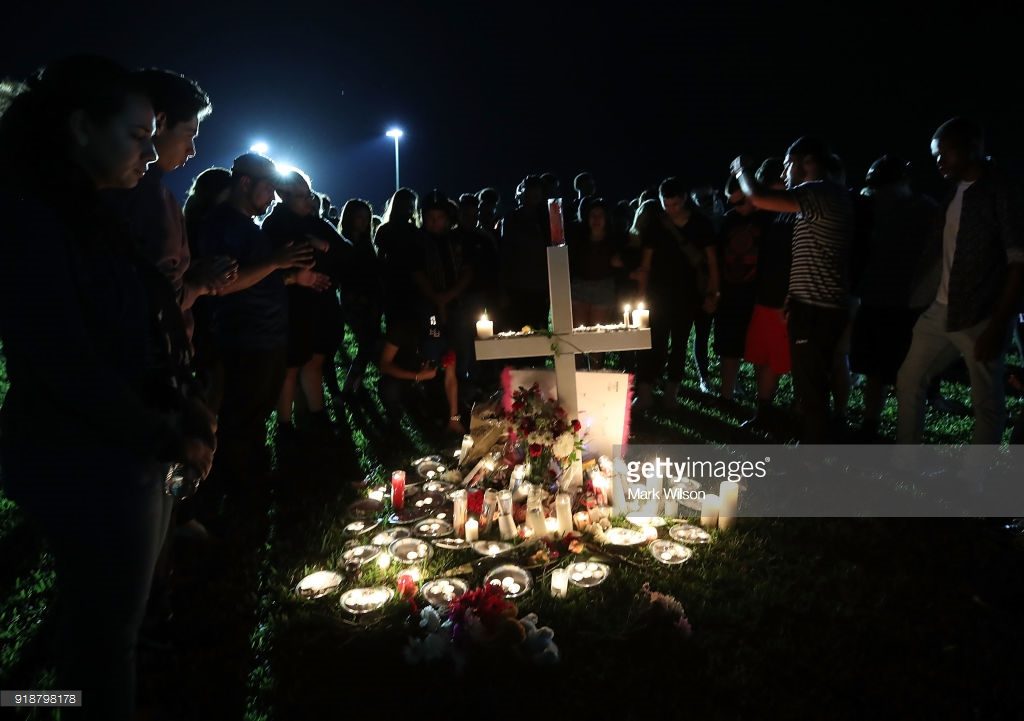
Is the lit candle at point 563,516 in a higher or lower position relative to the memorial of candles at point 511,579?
higher

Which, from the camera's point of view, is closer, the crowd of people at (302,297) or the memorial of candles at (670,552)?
the crowd of people at (302,297)

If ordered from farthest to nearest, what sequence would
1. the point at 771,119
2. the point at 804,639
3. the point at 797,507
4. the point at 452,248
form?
1. the point at 771,119
2. the point at 452,248
3. the point at 797,507
4. the point at 804,639

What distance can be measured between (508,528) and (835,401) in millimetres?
3465

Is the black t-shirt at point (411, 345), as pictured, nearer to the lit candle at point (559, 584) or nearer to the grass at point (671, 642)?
the grass at point (671, 642)

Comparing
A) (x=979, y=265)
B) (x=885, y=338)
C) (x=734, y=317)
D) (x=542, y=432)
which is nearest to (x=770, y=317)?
(x=734, y=317)

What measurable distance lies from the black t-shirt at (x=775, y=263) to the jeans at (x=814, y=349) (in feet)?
3.94

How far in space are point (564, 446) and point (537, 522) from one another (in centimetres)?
57

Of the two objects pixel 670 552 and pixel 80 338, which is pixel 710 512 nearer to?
pixel 670 552

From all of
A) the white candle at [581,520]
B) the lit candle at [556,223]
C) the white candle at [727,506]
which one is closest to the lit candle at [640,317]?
the lit candle at [556,223]

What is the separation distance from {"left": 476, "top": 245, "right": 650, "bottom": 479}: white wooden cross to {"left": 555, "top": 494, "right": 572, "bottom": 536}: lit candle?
377 mm

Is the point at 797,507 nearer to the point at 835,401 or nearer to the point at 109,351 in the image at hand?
the point at 835,401

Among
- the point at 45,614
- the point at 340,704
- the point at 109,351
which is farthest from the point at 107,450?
the point at 45,614

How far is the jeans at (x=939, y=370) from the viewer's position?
362 cm

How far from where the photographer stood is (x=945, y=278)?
3.75m
